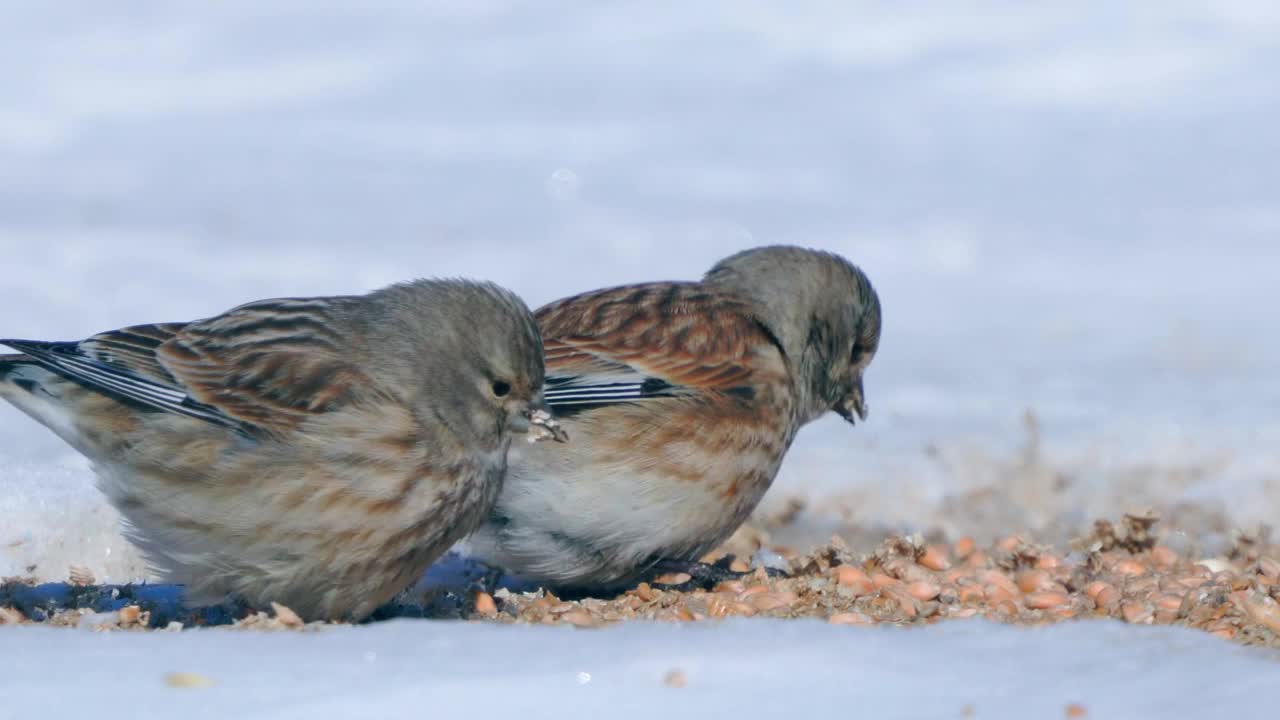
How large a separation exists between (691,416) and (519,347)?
0.87m

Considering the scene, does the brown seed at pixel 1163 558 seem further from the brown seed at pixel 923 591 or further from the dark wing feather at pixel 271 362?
the dark wing feather at pixel 271 362

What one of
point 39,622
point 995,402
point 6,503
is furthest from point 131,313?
point 995,402

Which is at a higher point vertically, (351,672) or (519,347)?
(519,347)

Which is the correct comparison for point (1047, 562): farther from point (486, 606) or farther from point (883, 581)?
point (486, 606)

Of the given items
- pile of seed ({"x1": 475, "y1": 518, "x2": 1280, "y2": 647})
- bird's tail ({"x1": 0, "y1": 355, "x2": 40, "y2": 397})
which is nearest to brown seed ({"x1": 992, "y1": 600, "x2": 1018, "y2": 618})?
pile of seed ({"x1": 475, "y1": 518, "x2": 1280, "y2": 647})

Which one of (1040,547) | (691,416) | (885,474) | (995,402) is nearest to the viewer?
(691,416)

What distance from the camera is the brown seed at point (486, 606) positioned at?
5.57 meters

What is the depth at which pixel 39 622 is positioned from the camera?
516cm

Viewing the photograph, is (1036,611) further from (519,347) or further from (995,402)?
(995,402)

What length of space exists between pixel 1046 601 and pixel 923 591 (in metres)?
0.38

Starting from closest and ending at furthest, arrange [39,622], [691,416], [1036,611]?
[39,622], [1036,611], [691,416]

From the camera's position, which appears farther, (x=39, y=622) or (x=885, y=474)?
(x=885, y=474)

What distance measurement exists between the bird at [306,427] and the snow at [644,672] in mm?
652

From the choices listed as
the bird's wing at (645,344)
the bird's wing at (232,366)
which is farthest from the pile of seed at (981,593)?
the bird's wing at (232,366)
